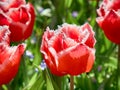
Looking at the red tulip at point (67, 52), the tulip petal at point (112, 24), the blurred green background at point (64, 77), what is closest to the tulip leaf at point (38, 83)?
the blurred green background at point (64, 77)

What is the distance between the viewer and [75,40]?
1.44 metres

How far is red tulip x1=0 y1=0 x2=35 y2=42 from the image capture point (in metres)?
1.71

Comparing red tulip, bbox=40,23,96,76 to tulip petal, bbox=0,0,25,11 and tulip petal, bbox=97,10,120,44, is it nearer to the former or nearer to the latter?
tulip petal, bbox=97,10,120,44

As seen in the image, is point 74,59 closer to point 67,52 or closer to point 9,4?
point 67,52

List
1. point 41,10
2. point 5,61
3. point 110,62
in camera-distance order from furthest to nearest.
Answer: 1. point 41,10
2. point 110,62
3. point 5,61

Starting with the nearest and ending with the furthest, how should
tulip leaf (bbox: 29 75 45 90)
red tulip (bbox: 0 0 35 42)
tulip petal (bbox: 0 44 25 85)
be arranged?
tulip petal (bbox: 0 44 25 85)
tulip leaf (bbox: 29 75 45 90)
red tulip (bbox: 0 0 35 42)

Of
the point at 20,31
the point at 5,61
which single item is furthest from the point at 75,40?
the point at 20,31

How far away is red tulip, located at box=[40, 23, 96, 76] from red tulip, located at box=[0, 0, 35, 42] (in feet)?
1.03

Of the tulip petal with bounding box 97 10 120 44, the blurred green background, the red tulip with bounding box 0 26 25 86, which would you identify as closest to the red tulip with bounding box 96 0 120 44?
the tulip petal with bounding box 97 10 120 44

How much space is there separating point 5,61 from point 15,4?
0.51 metres

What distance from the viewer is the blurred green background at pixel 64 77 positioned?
1665 mm

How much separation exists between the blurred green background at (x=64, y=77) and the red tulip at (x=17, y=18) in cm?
14

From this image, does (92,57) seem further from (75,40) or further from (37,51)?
(37,51)

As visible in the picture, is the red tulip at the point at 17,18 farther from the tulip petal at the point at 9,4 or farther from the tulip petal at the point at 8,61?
the tulip petal at the point at 8,61
